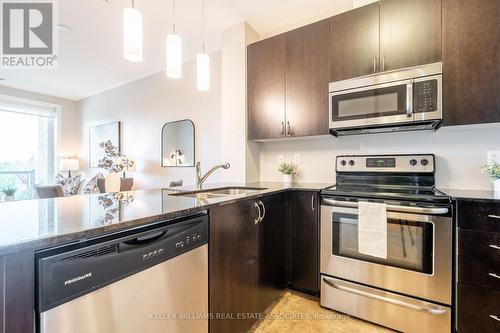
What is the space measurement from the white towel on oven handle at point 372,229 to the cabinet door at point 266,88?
1.05m

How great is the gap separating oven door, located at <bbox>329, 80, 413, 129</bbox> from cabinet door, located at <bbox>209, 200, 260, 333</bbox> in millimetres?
1087

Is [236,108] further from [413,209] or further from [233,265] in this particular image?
[413,209]

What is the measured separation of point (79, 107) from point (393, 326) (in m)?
7.06

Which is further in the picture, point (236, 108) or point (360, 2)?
point (236, 108)

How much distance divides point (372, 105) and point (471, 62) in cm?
62

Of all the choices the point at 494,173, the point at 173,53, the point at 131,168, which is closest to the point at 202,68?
the point at 173,53

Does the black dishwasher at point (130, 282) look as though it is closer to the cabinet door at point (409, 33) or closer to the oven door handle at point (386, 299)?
the oven door handle at point (386, 299)

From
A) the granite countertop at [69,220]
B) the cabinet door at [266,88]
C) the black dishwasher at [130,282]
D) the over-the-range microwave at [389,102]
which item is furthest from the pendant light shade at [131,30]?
the over-the-range microwave at [389,102]

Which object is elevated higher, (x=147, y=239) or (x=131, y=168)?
(x=131, y=168)

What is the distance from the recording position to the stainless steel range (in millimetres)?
1510

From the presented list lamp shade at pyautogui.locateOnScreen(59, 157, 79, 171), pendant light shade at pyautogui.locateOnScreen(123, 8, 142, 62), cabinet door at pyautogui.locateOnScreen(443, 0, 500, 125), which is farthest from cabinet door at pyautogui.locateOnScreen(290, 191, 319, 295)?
lamp shade at pyautogui.locateOnScreen(59, 157, 79, 171)

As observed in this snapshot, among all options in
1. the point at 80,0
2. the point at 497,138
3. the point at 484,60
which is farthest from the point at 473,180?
the point at 80,0

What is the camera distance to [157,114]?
13.7ft

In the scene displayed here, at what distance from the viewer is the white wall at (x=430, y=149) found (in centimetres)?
185
